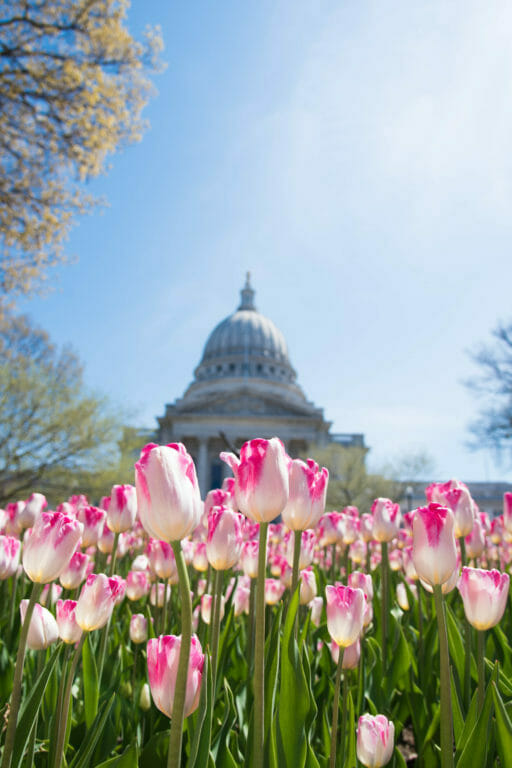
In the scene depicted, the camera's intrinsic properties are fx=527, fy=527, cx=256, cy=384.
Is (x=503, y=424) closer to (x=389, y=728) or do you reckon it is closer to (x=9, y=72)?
(x=9, y=72)

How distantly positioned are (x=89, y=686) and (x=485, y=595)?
1217 mm

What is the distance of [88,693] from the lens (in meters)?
1.64

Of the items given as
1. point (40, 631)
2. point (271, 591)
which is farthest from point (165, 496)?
point (271, 591)

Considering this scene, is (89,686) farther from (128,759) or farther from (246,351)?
(246,351)

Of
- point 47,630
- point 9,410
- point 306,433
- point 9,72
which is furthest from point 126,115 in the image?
point 306,433

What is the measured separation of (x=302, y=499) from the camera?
138cm

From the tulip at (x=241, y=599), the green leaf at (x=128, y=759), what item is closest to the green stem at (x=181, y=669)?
the green leaf at (x=128, y=759)

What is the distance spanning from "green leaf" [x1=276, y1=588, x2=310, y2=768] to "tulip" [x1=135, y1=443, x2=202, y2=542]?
55 centimetres

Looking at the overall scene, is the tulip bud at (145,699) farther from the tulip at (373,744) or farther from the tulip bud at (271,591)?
the tulip at (373,744)

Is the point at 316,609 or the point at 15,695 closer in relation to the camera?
the point at 15,695

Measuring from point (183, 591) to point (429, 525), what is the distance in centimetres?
58

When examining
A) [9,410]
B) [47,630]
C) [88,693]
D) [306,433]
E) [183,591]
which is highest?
[306,433]

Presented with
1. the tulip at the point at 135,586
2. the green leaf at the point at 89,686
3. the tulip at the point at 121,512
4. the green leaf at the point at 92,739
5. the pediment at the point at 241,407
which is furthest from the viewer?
the pediment at the point at 241,407

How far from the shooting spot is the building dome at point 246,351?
5741 cm
